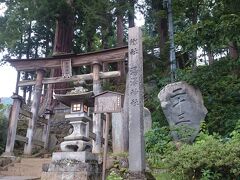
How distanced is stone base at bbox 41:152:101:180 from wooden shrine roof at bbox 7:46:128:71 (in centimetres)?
456

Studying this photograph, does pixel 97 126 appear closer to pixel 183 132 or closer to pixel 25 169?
pixel 25 169

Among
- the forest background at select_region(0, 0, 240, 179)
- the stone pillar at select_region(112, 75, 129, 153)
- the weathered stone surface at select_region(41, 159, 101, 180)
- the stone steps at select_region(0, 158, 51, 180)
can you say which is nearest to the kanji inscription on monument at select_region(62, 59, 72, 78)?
the stone pillar at select_region(112, 75, 129, 153)

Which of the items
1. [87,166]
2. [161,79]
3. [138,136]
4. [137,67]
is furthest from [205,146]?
[161,79]

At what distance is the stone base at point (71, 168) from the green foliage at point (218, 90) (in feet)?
17.8

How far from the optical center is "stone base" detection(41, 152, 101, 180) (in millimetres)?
7488

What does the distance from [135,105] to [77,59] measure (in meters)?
5.84

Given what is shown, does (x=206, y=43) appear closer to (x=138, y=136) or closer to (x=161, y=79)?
(x=161, y=79)

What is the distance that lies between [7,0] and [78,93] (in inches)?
342

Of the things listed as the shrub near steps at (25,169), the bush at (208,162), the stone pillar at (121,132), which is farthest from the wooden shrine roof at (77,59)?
the bush at (208,162)

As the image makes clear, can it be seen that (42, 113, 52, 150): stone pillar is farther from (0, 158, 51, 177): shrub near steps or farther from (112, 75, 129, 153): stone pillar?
(112, 75, 129, 153): stone pillar

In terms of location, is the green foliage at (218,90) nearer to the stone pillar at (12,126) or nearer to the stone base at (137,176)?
the stone base at (137,176)

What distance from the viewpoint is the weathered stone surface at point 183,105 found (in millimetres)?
10895

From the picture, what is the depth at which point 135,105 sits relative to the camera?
22.5 feet

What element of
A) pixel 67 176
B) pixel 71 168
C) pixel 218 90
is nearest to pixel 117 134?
pixel 71 168
